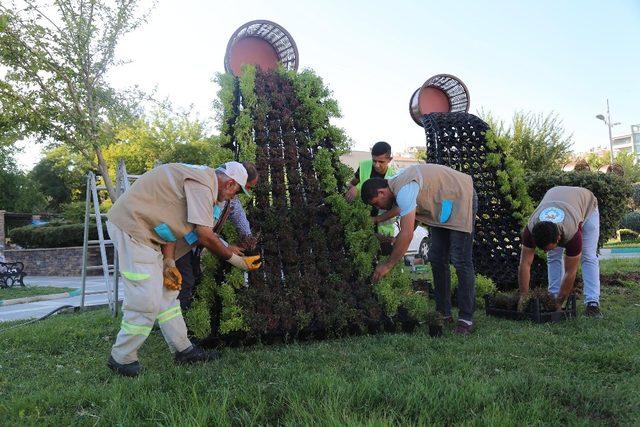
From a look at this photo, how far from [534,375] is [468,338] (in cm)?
121

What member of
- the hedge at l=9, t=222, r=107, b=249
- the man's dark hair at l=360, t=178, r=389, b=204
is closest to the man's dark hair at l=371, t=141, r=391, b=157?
the man's dark hair at l=360, t=178, r=389, b=204

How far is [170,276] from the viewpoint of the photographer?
361 centimetres

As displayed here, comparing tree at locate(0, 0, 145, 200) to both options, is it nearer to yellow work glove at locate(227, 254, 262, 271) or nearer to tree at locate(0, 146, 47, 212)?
yellow work glove at locate(227, 254, 262, 271)

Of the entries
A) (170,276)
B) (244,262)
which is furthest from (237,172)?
(170,276)

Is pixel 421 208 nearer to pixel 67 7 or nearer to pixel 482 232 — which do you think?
pixel 482 232

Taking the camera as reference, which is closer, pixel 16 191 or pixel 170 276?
pixel 170 276

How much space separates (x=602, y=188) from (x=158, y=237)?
594cm

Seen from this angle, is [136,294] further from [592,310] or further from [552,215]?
[592,310]

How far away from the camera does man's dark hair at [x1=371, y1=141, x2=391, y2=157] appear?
5.11 m

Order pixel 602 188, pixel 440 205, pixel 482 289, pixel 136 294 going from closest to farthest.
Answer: pixel 136 294 → pixel 440 205 → pixel 482 289 → pixel 602 188

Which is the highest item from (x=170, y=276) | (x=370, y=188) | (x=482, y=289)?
(x=370, y=188)

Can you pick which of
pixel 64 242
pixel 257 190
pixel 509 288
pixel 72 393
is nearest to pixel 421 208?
pixel 257 190

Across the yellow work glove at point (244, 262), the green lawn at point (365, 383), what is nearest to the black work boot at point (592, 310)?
the green lawn at point (365, 383)

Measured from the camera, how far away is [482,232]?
20.5 feet
